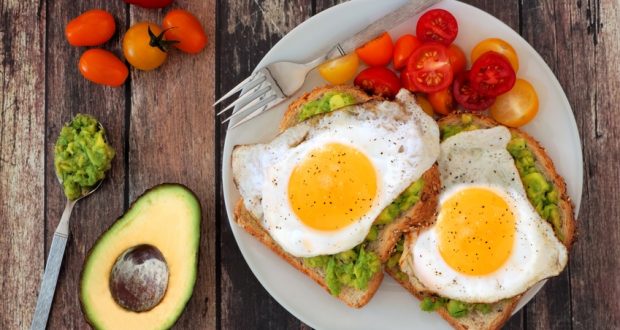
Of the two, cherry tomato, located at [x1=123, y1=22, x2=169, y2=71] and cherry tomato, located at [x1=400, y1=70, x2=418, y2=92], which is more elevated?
cherry tomato, located at [x1=123, y1=22, x2=169, y2=71]

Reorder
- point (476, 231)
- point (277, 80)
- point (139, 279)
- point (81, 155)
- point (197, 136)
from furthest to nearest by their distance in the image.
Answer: point (197, 136), point (81, 155), point (277, 80), point (139, 279), point (476, 231)

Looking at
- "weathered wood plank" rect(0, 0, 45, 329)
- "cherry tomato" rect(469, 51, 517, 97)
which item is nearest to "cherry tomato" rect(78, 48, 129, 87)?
"weathered wood plank" rect(0, 0, 45, 329)

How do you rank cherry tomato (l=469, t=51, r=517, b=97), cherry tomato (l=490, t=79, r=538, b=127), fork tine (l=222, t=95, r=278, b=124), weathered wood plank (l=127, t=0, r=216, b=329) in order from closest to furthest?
1. cherry tomato (l=469, t=51, r=517, b=97)
2. cherry tomato (l=490, t=79, r=538, b=127)
3. fork tine (l=222, t=95, r=278, b=124)
4. weathered wood plank (l=127, t=0, r=216, b=329)

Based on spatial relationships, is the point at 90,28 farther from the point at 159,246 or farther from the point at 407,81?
the point at 407,81

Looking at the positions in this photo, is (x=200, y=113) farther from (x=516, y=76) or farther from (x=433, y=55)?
(x=516, y=76)

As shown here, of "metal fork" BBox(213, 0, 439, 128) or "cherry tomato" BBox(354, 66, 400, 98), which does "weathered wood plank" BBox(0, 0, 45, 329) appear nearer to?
"metal fork" BBox(213, 0, 439, 128)

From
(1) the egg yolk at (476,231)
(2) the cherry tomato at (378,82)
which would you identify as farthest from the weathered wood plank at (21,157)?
(1) the egg yolk at (476,231)

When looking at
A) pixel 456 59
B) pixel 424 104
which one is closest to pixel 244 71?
pixel 424 104
